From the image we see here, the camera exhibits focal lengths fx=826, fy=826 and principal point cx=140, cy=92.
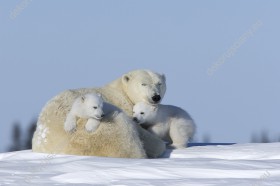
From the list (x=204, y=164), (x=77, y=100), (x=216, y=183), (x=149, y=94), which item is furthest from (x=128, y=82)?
(x=216, y=183)

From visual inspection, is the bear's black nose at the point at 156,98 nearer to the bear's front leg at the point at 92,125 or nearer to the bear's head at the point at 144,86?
the bear's head at the point at 144,86

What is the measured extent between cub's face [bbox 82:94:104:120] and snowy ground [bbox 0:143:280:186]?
0.51 m

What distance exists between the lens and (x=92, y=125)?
30.6 feet

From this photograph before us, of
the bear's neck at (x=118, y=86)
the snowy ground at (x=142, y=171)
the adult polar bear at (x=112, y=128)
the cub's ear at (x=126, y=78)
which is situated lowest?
the snowy ground at (x=142, y=171)

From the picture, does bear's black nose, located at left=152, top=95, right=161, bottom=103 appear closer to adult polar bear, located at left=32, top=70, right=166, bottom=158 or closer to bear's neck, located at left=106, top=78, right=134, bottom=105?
adult polar bear, located at left=32, top=70, right=166, bottom=158

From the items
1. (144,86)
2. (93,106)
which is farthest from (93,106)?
(144,86)

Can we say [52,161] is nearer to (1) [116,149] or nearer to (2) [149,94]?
(1) [116,149]

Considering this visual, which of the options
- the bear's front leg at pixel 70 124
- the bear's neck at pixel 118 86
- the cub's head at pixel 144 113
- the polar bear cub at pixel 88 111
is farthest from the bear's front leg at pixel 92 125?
the bear's neck at pixel 118 86

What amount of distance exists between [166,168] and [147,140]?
72.0 inches

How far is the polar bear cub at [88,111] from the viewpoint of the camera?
9242mm

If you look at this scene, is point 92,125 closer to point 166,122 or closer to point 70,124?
point 70,124

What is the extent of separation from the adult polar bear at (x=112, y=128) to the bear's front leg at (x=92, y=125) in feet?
0.14

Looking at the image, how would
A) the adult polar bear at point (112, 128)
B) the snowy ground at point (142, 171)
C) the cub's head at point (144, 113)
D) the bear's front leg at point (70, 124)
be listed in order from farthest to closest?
1. the cub's head at point (144, 113)
2. the bear's front leg at point (70, 124)
3. the adult polar bear at point (112, 128)
4. the snowy ground at point (142, 171)

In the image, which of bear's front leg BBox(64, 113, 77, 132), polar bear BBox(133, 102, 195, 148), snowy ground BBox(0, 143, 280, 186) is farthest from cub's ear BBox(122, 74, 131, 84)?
snowy ground BBox(0, 143, 280, 186)
